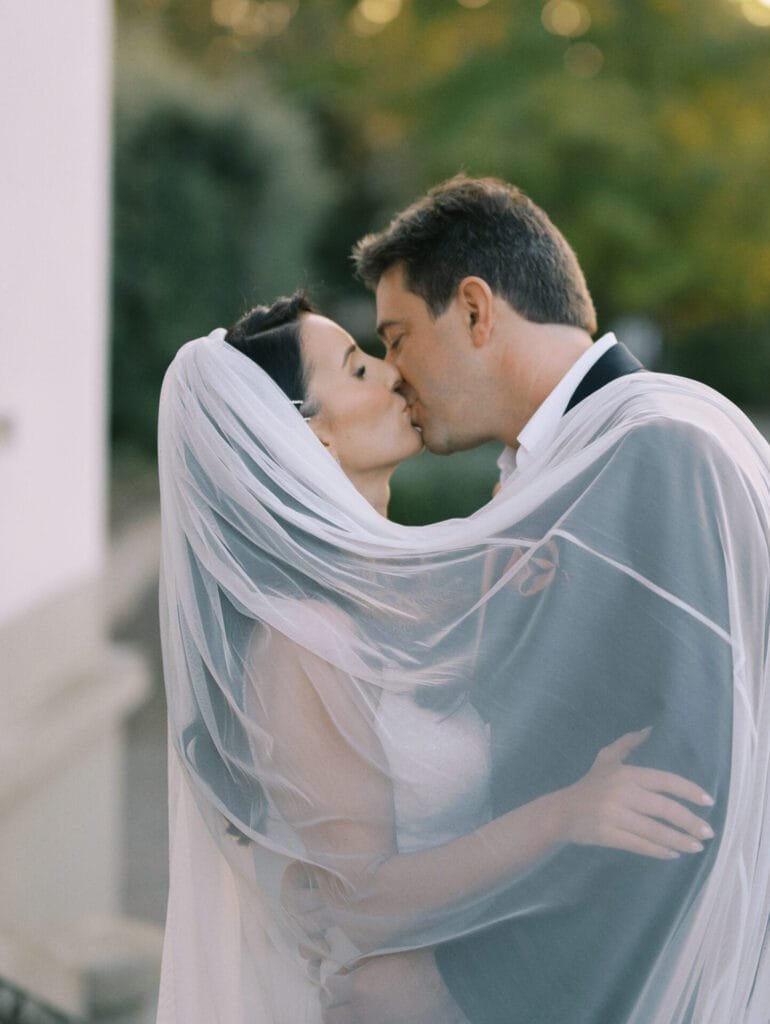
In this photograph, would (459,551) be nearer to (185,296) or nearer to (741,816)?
(741,816)

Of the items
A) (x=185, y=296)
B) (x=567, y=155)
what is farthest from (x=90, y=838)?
(x=567, y=155)

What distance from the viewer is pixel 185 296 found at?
13555 mm

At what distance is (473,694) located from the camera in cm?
205

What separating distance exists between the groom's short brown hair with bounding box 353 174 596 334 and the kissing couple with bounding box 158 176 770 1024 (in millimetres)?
186

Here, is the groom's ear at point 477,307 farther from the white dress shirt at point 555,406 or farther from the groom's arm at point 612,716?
the groom's arm at point 612,716

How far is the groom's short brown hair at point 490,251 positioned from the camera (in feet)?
7.86

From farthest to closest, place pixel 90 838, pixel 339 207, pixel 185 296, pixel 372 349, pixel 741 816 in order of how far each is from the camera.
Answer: pixel 339 207 < pixel 372 349 < pixel 185 296 < pixel 90 838 < pixel 741 816

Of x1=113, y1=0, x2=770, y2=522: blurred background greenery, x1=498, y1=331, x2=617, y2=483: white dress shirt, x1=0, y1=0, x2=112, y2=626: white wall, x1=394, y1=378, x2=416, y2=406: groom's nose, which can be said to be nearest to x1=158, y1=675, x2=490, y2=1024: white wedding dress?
x1=498, y1=331, x2=617, y2=483: white dress shirt

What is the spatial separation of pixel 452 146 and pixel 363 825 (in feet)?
47.7

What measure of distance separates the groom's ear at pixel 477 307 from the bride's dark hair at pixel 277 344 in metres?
0.31

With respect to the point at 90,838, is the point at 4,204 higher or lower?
higher

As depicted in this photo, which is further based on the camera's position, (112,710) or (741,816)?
(112,710)

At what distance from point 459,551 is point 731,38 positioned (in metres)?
15.5

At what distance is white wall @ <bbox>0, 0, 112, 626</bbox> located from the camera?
21.2 feet
